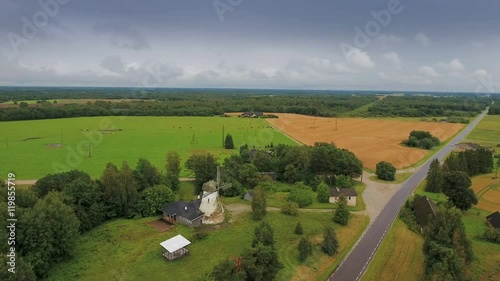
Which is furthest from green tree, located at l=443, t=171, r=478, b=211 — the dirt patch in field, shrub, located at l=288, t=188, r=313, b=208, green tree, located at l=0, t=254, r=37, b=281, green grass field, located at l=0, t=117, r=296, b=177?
green tree, located at l=0, t=254, r=37, b=281

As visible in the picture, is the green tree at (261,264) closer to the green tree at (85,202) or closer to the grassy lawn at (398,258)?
the grassy lawn at (398,258)

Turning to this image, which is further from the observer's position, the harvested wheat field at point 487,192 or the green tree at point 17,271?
the harvested wheat field at point 487,192

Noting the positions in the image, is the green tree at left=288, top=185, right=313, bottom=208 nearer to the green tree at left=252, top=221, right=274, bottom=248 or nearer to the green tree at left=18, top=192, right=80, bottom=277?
the green tree at left=252, top=221, right=274, bottom=248

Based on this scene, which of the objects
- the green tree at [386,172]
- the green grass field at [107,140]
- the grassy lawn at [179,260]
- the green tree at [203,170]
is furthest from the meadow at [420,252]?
the green grass field at [107,140]

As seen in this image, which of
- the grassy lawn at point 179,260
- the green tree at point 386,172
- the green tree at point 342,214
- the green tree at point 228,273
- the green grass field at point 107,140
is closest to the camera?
the green tree at point 228,273

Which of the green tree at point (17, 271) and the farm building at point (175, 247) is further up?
the green tree at point (17, 271)

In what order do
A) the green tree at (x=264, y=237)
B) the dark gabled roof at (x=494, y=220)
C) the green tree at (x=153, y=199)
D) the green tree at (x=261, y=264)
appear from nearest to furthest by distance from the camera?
the green tree at (x=261, y=264) → the green tree at (x=264, y=237) → the dark gabled roof at (x=494, y=220) → the green tree at (x=153, y=199)

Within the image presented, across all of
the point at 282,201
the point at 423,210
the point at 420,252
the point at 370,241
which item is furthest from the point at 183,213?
the point at 423,210
